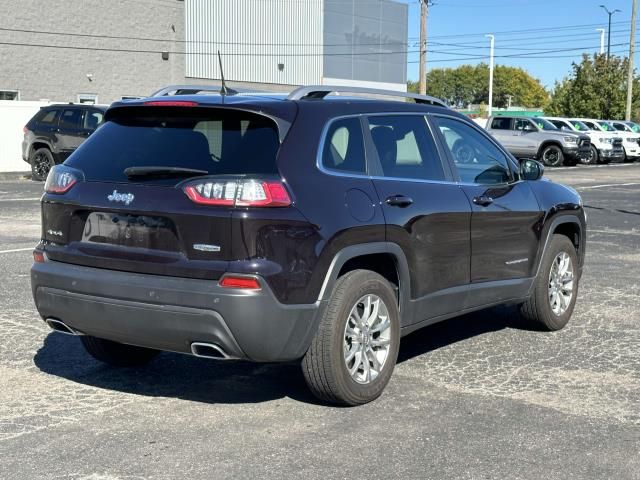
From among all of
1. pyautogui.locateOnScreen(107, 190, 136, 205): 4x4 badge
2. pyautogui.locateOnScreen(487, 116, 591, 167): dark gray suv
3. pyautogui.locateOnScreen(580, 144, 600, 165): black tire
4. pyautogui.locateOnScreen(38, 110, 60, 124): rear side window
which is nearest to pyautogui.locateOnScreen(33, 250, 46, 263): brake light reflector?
pyautogui.locateOnScreen(107, 190, 136, 205): 4x4 badge

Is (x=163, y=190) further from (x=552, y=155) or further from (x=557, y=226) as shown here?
(x=552, y=155)

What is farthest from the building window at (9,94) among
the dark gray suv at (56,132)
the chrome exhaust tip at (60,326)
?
the chrome exhaust tip at (60,326)

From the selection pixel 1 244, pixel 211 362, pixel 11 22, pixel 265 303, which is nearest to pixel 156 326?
pixel 265 303

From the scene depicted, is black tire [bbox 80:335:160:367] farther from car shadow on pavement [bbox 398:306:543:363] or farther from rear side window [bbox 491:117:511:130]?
rear side window [bbox 491:117:511:130]

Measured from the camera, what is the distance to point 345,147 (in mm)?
5340

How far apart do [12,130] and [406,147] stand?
76.2 feet

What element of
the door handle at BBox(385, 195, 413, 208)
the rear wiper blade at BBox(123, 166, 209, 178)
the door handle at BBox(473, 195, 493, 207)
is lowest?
the door handle at BBox(473, 195, 493, 207)

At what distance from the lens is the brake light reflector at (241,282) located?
460 centimetres

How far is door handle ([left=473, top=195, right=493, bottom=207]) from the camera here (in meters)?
6.18

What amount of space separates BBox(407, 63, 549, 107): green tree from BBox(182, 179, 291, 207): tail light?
152 m

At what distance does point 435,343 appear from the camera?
269 inches

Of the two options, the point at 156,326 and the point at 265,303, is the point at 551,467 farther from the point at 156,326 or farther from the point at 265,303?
the point at 156,326

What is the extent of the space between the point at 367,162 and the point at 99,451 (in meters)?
2.18

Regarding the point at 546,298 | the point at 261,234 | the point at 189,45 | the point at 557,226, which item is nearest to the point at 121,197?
the point at 261,234
